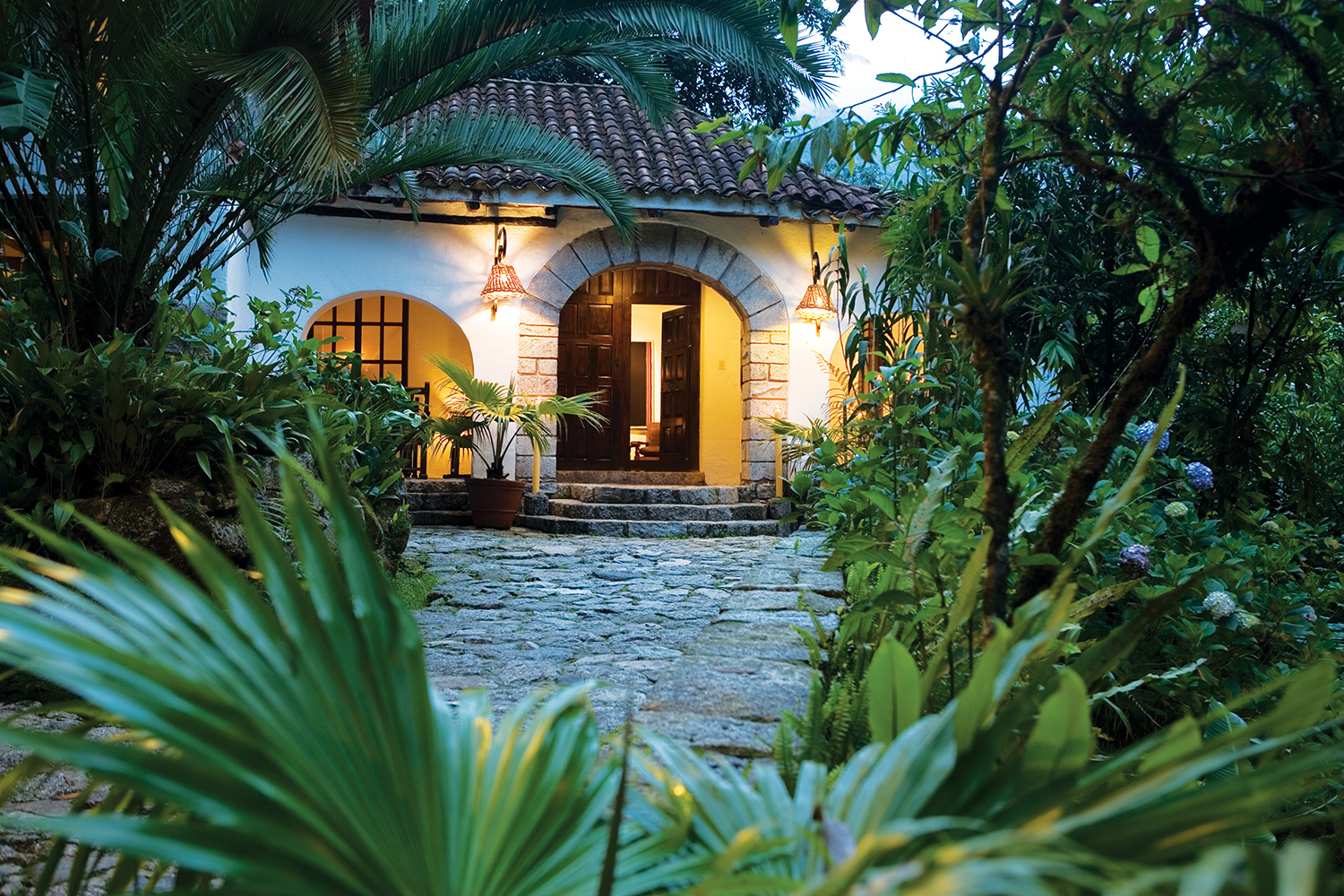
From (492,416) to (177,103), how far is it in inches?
189

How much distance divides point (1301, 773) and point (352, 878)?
0.53m

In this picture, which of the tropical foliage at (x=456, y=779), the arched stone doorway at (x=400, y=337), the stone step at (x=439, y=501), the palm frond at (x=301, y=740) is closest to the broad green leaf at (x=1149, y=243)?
the tropical foliage at (x=456, y=779)

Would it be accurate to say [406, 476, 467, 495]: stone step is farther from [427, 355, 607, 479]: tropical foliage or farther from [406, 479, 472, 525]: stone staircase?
[427, 355, 607, 479]: tropical foliage

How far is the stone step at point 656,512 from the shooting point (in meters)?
8.31

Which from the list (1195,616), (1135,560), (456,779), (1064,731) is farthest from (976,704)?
(1195,616)

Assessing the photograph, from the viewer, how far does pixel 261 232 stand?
480 centimetres

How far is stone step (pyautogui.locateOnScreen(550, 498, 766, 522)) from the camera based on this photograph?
8.31 meters

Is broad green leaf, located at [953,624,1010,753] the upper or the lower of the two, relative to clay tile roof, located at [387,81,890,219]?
lower

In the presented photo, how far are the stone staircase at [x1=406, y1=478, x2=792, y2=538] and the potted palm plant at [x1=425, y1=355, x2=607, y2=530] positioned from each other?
284 millimetres

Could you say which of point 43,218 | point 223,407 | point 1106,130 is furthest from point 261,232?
point 1106,130

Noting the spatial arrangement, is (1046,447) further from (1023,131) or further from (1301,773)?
(1301,773)

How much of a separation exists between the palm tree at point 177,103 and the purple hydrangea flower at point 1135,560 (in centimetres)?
260

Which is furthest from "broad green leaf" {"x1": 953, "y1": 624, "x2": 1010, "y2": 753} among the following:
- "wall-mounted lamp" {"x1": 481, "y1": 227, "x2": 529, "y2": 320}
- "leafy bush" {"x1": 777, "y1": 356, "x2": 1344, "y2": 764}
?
"wall-mounted lamp" {"x1": 481, "y1": 227, "x2": 529, "y2": 320}

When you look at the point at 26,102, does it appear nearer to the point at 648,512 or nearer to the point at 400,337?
the point at 648,512
